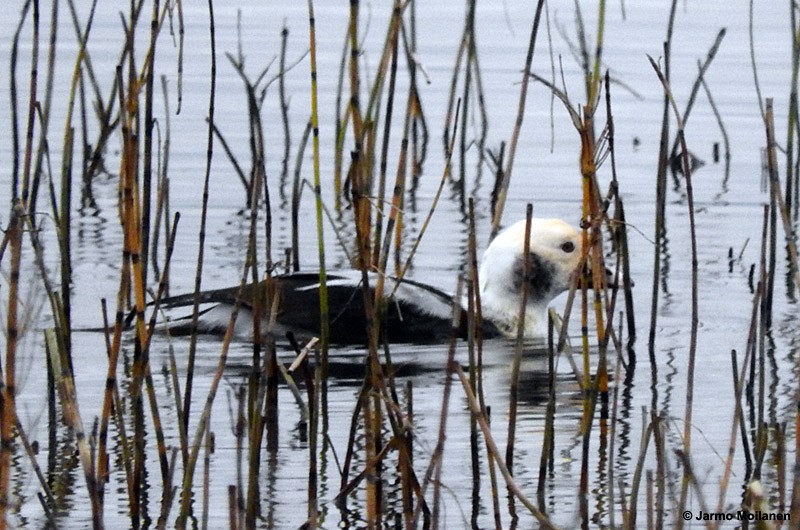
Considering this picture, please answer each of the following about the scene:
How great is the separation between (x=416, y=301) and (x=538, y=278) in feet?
2.60

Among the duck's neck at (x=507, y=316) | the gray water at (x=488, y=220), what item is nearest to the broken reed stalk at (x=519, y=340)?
the gray water at (x=488, y=220)

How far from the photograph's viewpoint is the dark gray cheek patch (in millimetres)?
6930

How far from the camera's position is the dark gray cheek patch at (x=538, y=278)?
693cm

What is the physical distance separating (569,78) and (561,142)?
Answer: 153 centimetres

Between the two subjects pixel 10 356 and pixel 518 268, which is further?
pixel 518 268

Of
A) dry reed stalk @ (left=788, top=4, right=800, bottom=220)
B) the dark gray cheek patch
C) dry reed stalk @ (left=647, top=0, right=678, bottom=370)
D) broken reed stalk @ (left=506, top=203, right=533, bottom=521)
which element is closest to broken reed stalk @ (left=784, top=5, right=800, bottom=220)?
dry reed stalk @ (left=788, top=4, right=800, bottom=220)

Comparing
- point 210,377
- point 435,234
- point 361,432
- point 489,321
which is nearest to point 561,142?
point 435,234

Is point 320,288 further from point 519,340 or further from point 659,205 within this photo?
point 659,205

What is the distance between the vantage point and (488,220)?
843 centimetres

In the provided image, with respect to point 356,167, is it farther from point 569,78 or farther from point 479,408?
point 569,78

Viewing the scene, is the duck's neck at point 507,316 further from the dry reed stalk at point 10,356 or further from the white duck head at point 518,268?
the dry reed stalk at point 10,356

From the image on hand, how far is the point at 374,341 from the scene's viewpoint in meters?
3.74

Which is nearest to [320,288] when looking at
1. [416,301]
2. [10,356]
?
[10,356]

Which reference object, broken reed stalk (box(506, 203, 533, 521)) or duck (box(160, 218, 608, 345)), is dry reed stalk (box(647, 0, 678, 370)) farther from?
broken reed stalk (box(506, 203, 533, 521))
